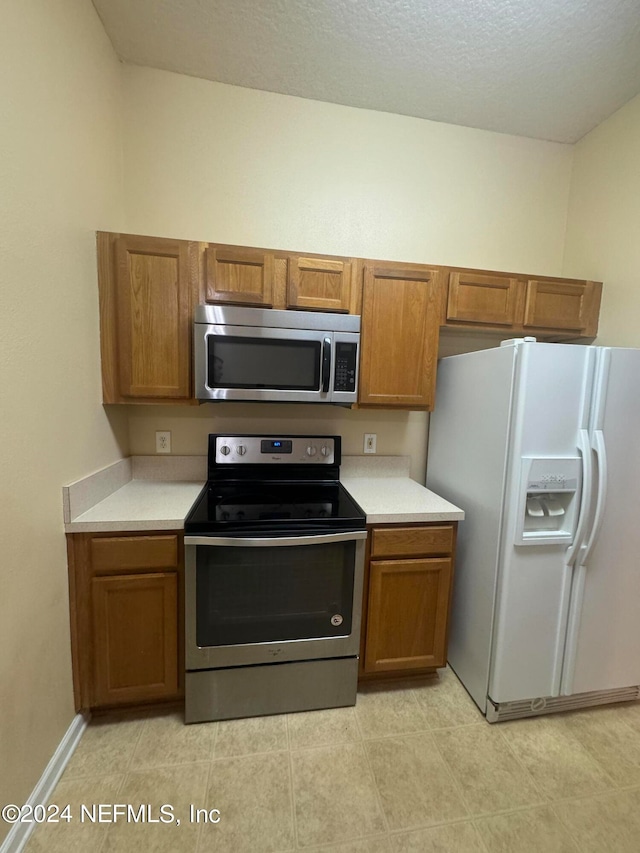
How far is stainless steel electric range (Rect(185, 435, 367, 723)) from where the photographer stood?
142 cm

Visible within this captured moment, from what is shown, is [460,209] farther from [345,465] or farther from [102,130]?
[102,130]

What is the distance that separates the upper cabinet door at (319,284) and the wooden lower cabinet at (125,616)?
120 centimetres

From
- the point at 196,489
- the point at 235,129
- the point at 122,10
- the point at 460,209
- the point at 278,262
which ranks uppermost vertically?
the point at 122,10

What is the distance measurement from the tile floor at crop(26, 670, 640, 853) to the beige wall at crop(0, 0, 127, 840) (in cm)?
30

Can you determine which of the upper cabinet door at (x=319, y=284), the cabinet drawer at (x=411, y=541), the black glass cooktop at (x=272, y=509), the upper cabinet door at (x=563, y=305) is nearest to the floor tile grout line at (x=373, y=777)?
the cabinet drawer at (x=411, y=541)

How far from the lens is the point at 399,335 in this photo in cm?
178

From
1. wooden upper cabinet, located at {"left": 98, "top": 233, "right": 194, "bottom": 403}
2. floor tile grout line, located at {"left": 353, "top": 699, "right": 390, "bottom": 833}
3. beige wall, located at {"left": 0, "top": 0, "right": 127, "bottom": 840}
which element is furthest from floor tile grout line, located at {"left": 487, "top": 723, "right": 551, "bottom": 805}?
wooden upper cabinet, located at {"left": 98, "top": 233, "right": 194, "bottom": 403}

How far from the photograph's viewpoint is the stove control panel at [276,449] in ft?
6.18

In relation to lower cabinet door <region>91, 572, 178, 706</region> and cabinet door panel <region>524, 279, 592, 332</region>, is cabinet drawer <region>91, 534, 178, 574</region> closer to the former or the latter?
lower cabinet door <region>91, 572, 178, 706</region>

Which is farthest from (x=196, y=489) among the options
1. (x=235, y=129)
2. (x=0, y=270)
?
(x=235, y=129)

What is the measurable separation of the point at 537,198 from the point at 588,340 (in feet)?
3.06

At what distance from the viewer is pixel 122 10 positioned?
1.45 meters

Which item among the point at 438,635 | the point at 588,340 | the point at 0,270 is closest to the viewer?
the point at 0,270

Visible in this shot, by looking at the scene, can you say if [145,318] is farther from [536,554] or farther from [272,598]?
[536,554]
